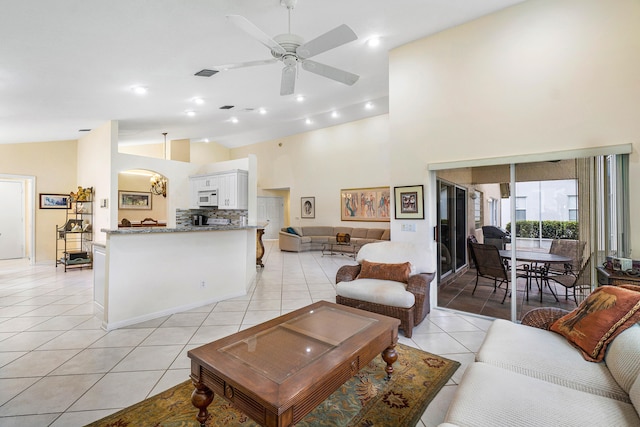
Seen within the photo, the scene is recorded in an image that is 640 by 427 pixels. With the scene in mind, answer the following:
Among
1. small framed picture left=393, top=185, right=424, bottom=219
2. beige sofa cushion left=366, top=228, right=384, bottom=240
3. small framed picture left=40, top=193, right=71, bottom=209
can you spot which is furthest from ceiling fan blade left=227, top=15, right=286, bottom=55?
small framed picture left=40, top=193, right=71, bottom=209

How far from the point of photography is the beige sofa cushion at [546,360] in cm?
144

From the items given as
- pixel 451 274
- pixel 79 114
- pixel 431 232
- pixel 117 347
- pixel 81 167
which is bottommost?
pixel 117 347

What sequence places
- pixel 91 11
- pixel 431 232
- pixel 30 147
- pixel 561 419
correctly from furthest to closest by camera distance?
pixel 30 147, pixel 431 232, pixel 91 11, pixel 561 419

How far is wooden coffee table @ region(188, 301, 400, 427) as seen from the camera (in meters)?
1.35

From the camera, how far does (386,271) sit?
3.39 metres

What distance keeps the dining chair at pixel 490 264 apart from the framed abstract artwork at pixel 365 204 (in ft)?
15.9

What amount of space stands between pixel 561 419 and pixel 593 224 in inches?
105

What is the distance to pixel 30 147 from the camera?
22.4ft

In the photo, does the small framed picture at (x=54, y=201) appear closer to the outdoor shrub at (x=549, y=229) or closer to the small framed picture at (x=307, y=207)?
the small framed picture at (x=307, y=207)

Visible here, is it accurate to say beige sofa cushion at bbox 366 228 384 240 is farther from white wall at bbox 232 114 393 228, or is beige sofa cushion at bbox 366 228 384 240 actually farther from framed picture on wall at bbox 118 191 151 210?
framed picture on wall at bbox 118 191 151 210

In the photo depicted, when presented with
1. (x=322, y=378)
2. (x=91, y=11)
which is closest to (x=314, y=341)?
(x=322, y=378)

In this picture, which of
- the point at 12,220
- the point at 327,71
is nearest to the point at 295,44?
the point at 327,71

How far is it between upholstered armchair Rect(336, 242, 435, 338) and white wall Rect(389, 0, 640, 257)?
0.62 meters

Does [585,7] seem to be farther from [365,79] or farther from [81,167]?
[81,167]
